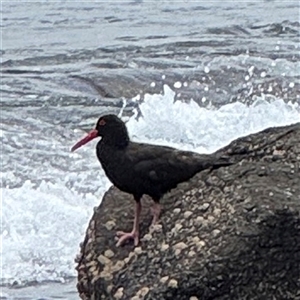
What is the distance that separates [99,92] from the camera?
14.7 m

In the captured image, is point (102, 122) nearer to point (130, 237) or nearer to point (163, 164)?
point (163, 164)

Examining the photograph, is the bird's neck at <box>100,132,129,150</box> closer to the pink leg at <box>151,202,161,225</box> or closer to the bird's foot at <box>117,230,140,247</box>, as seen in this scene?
the pink leg at <box>151,202,161,225</box>

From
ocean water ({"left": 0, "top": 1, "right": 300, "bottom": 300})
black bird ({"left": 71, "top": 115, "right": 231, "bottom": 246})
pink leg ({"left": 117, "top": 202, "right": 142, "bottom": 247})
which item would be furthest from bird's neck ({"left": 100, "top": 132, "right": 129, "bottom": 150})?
ocean water ({"left": 0, "top": 1, "right": 300, "bottom": 300})

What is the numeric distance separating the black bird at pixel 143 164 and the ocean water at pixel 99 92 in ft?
7.88

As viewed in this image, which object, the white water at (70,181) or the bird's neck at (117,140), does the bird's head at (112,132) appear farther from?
the white water at (70,181)

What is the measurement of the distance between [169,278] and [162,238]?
317 millimetres

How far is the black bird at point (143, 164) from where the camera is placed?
5.62 m

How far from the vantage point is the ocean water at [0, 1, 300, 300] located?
948 centimetres

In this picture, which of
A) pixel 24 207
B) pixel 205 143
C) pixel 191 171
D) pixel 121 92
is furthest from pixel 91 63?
pixel 191 171

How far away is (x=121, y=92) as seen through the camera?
14742mm

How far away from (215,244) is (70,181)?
5901 mm

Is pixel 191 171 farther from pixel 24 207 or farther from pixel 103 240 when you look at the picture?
pixel 24 207

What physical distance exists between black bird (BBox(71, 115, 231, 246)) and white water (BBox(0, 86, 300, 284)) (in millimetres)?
2820

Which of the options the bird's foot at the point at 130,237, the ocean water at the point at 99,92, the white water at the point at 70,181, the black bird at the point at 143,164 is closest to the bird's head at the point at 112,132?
the black bird at the point at 143,164
